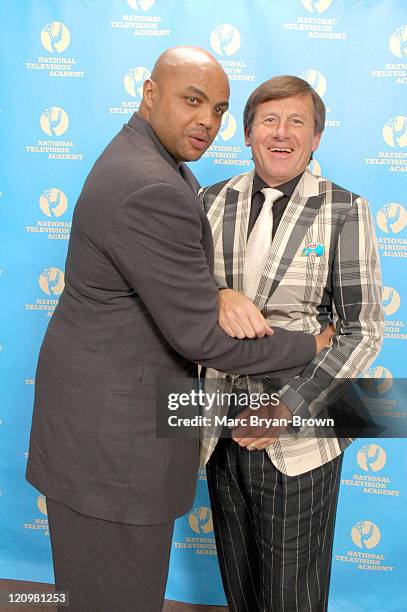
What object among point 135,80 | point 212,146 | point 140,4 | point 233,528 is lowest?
point 233,528

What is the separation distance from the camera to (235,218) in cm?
156

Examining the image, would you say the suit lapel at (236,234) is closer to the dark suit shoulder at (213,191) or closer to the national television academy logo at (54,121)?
the dark suit shoulder at (213,191)

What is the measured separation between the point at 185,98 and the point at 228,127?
3.34ft

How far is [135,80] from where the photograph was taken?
2.29 m

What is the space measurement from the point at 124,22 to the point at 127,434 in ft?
5.28

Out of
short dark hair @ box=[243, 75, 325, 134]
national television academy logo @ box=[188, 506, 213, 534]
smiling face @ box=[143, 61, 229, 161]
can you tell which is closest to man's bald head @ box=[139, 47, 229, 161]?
smiling face @ box=[143, 61, 229, 161]

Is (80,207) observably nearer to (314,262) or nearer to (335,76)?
(314,262)

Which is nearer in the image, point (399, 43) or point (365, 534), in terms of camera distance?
point (399, 43)

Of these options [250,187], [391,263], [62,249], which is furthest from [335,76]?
[62,249]

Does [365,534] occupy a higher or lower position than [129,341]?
lower

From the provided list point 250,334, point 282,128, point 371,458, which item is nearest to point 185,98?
point 282,128

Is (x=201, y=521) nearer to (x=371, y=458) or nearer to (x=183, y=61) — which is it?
(x=371, y=458)

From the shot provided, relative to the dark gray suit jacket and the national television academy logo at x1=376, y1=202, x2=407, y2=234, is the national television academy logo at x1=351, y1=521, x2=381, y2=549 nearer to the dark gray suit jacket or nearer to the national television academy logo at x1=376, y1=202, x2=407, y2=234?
the national television academy logo at x1=376, y1=202, x2=407, y2=234

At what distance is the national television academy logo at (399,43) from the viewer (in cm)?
217
